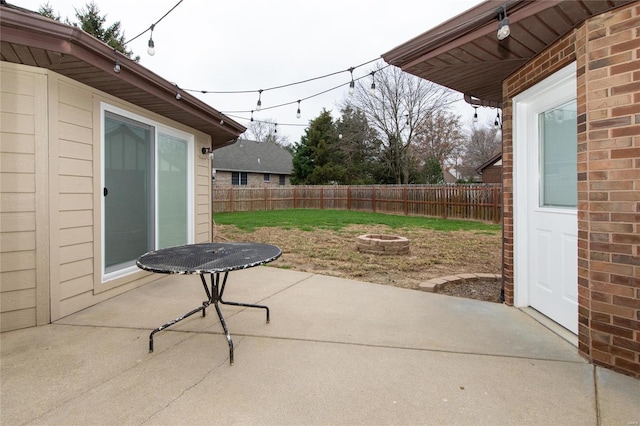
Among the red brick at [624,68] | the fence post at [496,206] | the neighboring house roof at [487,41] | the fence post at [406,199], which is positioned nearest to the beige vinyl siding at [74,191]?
the neighboring house roof at [487,41]

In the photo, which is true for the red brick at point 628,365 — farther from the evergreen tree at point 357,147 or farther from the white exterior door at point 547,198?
the evergreen tree at point 357,147

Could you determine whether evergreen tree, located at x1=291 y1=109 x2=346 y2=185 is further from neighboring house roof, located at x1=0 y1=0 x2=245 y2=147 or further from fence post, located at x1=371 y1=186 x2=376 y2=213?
neighboring house roof, located at x1=0 y1=0 x2=245 y2=147

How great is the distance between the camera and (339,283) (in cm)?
414

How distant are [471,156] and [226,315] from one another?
3079 cm

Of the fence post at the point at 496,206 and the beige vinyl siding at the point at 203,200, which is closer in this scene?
the beige vinyl siding at the point at 203,200

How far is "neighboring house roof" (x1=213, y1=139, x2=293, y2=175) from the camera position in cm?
2295

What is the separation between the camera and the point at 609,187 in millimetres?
2051

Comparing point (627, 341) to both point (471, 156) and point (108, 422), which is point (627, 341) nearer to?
point (108, 422)

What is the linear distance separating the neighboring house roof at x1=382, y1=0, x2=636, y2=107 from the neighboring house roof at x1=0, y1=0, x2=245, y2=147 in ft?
7.76

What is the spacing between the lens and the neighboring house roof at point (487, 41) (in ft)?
6.64

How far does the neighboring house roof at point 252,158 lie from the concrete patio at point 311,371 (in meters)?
20.0

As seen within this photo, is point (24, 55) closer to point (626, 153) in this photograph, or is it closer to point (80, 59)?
point (80, 59)

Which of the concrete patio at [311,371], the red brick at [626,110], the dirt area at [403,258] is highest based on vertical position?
the red brick at [626,110]

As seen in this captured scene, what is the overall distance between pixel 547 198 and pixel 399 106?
59.5 feet
